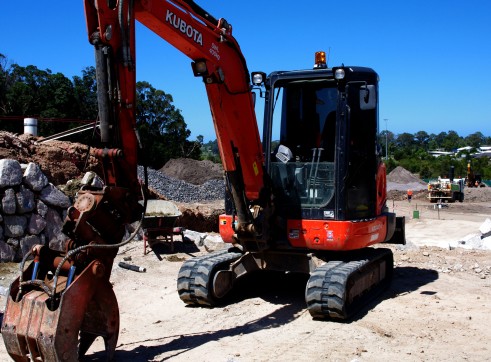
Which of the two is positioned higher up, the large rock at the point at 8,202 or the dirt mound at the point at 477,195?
the large rock at the point at 8,202

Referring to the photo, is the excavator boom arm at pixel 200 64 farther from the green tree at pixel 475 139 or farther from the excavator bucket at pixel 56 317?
the green tree at pixel 475 139

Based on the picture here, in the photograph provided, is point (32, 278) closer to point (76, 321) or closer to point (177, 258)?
point (76, 321)

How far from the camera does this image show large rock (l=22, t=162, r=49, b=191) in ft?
34.9

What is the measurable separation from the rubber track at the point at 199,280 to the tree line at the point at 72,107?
16.3 m

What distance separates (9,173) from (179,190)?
39.1 feet

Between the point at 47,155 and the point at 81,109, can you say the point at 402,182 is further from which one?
the point at 47,155

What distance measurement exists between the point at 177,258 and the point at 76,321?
6161 mm

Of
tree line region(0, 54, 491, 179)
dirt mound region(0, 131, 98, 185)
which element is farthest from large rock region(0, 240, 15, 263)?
tree line region(0, 54, 491, 179)

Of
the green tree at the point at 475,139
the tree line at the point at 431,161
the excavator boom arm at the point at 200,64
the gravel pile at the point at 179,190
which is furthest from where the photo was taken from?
the green tree at the point at 475,139

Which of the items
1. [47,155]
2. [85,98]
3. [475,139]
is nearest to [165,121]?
[85,98]

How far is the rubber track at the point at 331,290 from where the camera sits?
21.7 feet

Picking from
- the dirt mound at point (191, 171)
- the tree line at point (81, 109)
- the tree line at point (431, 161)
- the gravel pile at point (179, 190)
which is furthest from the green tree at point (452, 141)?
the gravel pile at point (179, 190)

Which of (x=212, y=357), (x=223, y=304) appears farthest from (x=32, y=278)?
(x=223, y=304)

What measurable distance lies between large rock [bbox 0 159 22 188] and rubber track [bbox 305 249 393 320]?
19.7ft
